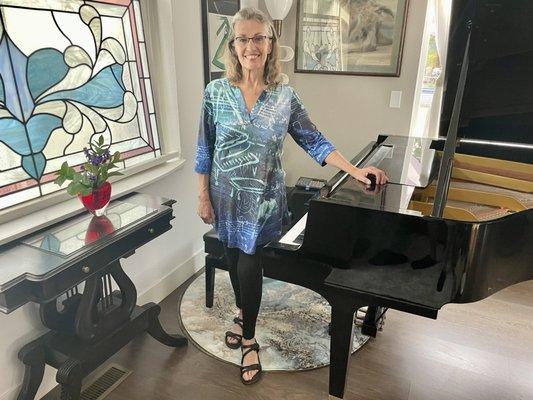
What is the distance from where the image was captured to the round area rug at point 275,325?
199 centimetres

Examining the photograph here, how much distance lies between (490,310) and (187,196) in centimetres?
189

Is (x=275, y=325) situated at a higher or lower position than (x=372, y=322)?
lower

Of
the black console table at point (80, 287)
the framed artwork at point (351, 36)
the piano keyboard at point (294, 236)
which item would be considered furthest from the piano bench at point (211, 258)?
the framed artwork at point (351, 36)

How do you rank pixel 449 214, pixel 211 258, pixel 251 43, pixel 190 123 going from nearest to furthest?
pixel 251 43
pixel 449 214
pixel 211 258
pixel 190 123

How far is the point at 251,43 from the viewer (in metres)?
1.50

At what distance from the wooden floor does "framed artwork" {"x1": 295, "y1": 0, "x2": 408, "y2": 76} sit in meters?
1.84

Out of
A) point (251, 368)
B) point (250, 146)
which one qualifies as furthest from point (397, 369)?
point (250, 146)

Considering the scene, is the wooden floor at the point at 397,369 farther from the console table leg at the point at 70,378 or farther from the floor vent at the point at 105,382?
the console table leg at the point at 70,378

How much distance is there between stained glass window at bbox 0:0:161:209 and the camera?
1521 mm

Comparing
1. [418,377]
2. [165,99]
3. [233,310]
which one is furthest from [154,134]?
[418,377]

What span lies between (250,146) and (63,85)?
822mm

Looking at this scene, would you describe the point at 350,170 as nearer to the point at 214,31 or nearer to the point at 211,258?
the point at 211,258

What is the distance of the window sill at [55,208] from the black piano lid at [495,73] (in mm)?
1521

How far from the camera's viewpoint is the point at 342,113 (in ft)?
10.9
